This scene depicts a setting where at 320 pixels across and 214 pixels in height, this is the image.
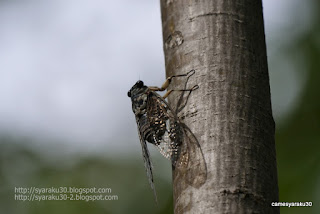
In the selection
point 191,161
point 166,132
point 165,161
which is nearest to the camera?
point 191,161

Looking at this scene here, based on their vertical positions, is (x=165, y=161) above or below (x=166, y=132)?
above

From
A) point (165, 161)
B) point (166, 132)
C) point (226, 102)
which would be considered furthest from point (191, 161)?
point (165, 161)

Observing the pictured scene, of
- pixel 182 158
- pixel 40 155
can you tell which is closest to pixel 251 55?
pixel 182 158

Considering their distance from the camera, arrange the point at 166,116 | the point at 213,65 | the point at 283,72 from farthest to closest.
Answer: the point at 283,72 → the point at 166,116 → the point at 213,65

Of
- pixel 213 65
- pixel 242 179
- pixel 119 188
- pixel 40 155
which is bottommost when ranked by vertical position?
pixel 242 179

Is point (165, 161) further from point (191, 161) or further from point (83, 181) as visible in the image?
point (191, 161)

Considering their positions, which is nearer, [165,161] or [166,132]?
[166,132]

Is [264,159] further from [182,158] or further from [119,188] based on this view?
[119,188]
